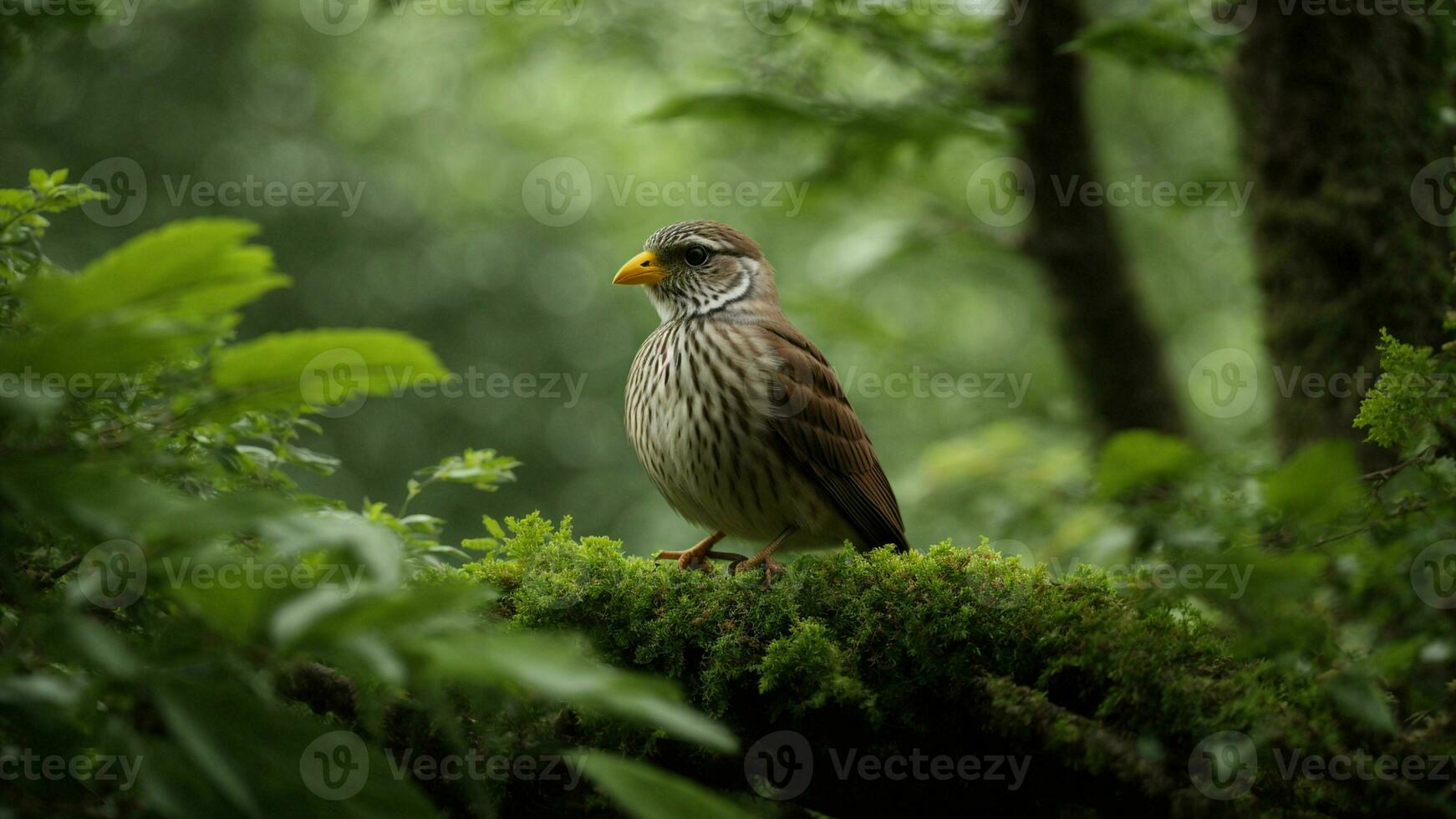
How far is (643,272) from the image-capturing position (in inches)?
184

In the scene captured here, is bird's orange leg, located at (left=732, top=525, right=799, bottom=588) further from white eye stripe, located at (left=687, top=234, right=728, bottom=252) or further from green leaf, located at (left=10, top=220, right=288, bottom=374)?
green leaf, located at (left=10, top=220, right=288, bottom=374)

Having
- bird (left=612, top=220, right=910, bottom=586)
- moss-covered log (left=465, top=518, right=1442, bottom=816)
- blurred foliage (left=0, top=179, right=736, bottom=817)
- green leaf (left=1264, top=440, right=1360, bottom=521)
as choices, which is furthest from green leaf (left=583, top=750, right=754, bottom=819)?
bird (left=612, top=220, right=910, bottom=586)

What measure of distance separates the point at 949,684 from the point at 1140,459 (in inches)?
50.1

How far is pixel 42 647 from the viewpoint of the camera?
4.98 feet

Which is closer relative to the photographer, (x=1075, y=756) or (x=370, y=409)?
(x=1075, y=756)

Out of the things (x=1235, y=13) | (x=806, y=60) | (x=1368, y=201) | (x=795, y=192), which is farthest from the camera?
(x=795, y=192)

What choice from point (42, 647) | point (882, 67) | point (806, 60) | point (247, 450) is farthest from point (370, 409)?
point (42, 647)

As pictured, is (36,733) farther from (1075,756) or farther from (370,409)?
(370,409)

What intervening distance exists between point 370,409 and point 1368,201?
1152 cm

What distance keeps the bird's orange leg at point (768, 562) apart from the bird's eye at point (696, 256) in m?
1.42

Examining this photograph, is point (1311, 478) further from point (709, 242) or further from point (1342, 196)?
point (709, 242)

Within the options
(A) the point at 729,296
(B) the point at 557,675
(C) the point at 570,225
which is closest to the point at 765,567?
(A) the point at 729,296

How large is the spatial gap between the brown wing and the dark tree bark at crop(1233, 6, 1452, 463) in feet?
5.91

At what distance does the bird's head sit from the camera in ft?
15.3
